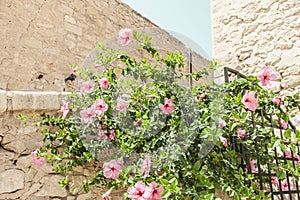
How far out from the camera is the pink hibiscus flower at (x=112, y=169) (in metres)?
2.19

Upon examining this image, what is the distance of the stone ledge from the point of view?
7.25ft

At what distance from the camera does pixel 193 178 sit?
213cm

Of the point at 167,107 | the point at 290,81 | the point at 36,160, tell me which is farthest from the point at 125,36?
the point at 290,81

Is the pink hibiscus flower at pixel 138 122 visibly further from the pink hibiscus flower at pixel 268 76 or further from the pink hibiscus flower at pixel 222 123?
the pink hibiscus flower at pixel 268 76

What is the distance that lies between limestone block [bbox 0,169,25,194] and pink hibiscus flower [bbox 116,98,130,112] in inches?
27.9

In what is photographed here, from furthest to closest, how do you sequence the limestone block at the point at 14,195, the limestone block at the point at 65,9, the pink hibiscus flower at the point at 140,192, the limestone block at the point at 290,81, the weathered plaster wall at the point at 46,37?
1. the limestone block at the point at 65,9
2. the weathered plaster wall at the point at 46,37
3. the limestone block at the point at 290,81
4. the limestone block at the point at 14,195
5. the pink hibiscus flower at the point at 140,192

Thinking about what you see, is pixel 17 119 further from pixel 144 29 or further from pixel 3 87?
pixel 144 29

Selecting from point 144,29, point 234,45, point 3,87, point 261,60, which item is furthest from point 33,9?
point 261,60

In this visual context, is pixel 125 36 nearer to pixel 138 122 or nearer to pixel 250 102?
pixel 138 122

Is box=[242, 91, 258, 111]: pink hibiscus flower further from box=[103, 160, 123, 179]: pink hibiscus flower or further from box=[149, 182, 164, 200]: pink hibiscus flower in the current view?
box=[103, 160, 123, 179]: pink hibiscus flower

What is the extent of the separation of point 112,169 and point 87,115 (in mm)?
391

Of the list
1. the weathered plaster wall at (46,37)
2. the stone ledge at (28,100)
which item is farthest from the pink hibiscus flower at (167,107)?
the weathered plaster wall at (46,37)

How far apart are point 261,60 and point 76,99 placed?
238cm

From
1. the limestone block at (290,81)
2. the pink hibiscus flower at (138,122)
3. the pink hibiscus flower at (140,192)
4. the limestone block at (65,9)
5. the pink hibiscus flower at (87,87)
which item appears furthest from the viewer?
the limestone block at (65,9)
